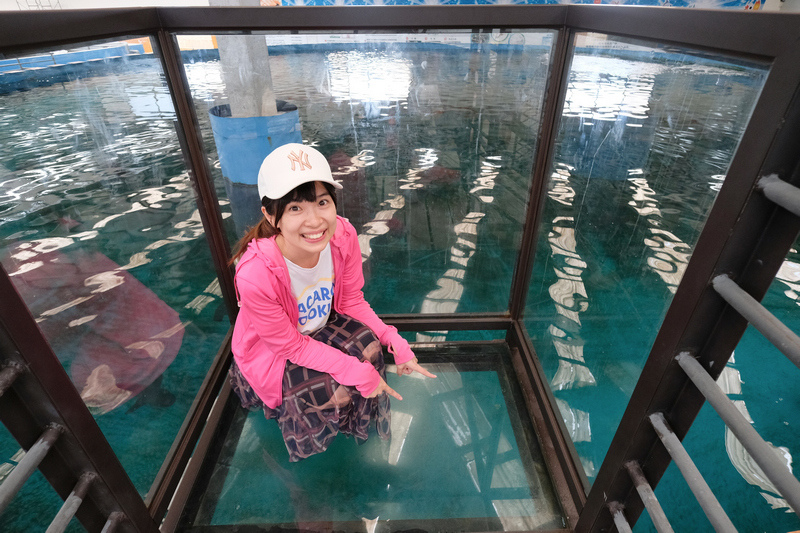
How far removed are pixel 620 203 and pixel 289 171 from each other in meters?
0.90

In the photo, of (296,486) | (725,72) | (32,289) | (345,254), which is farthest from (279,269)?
(725,72)

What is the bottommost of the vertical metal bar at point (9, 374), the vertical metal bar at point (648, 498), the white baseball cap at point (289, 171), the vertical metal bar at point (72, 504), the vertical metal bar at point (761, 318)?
the vertical metal bar at point (648, 498)

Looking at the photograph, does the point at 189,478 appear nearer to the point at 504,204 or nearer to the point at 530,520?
the point at 530,520

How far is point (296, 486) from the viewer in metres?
1.48

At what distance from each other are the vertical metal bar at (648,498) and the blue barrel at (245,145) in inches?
64.3

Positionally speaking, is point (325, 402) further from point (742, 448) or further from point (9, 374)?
point (742, 448)

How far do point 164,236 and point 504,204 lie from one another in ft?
4.52

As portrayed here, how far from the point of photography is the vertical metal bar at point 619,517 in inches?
39.3

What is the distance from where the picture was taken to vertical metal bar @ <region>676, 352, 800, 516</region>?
54 cm

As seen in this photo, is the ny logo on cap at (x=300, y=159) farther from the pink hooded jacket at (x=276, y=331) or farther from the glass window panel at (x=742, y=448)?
the glass window panel at (x=742, y=448)

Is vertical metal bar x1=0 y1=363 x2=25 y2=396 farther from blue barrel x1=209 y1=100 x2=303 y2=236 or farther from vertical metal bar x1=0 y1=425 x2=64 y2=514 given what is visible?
blue barrel x1=209 y1=100 x2=303 y2=236

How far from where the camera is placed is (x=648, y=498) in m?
0.88

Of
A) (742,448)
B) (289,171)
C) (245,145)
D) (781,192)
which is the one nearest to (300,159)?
(289,171)

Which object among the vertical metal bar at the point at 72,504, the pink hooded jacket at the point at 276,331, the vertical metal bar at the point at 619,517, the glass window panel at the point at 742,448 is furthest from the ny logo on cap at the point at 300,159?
the glass window panel at the point at 742,448
